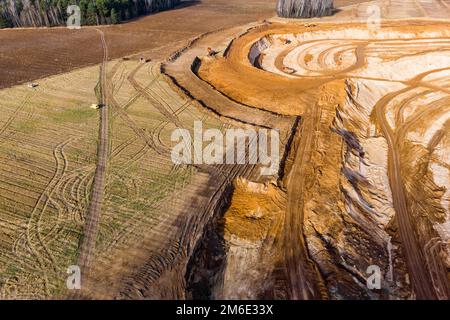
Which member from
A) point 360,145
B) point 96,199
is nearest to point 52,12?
point 96,199

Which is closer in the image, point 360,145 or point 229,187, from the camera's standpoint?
point 229,187

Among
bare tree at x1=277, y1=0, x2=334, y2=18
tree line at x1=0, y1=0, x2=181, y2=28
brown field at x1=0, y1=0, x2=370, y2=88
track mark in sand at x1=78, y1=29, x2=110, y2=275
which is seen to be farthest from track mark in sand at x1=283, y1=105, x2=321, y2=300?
tree line at x1=0, y1=0, x2=181, y2=28

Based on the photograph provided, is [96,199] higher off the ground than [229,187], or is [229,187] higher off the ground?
[229,187]

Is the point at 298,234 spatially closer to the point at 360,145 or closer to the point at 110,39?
the point at 360,145

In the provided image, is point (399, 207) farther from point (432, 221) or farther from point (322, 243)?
point (322, 243)

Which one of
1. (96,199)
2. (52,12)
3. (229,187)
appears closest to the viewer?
(96,199)

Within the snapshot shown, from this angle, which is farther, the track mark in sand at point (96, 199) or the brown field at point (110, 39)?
the brown field at point (110, 39)

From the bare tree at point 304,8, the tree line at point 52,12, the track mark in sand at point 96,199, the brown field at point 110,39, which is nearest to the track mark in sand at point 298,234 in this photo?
the track mark in sand at point 96,199

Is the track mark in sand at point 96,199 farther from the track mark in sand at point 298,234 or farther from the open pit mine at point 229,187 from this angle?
the track mark in sand at point 298,234
